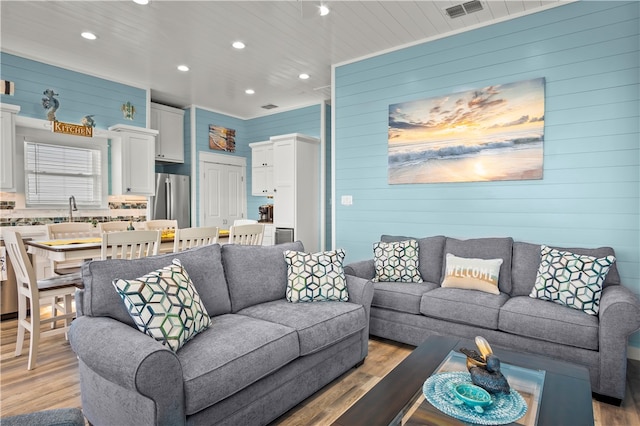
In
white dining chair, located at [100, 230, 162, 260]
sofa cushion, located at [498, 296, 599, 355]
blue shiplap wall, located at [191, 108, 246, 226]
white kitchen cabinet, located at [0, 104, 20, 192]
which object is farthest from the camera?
blue shiplap wall, located at [191, 108, 246, 226]

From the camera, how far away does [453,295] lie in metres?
3.05

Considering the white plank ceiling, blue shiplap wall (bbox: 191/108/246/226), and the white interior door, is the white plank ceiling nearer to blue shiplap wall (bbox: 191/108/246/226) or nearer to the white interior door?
blue shiplap wall (bbox: 191/108/246/226)

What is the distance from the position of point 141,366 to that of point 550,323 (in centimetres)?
254

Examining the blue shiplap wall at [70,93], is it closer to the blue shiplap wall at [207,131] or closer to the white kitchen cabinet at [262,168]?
the blue shiplap wall at [207,131]

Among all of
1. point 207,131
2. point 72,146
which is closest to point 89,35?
point 72,146

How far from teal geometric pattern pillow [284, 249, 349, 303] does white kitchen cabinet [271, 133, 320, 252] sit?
9.97 ft

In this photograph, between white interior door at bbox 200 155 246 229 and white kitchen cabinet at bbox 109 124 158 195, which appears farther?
white interior door at bbox 200 155 246 229

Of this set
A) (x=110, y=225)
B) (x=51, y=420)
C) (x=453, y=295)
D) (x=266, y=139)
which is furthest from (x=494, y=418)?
(x=266, y=139)

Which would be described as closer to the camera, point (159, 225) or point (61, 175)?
point (159, 225)

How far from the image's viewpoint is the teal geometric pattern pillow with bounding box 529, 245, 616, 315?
2604mm

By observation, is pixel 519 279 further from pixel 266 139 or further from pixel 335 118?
pixel 266 139

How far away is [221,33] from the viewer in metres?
3.95

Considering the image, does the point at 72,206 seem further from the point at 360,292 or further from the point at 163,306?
the point at 360,292

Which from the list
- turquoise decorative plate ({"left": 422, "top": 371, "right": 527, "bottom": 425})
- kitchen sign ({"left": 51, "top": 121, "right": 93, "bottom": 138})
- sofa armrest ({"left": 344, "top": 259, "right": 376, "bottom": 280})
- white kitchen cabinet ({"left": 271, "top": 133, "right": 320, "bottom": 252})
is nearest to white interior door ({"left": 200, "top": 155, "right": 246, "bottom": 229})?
white kitchen cabinet ({"left": 271, "top": 133, "right": 320, "bottom": 252})
